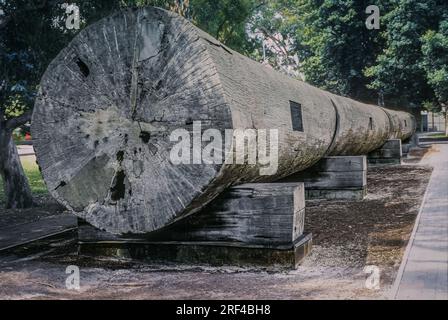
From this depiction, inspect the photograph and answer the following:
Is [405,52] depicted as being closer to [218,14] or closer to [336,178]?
[218,14]

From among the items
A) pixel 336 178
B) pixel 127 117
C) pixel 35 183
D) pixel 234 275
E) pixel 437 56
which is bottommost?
pixel 234 275

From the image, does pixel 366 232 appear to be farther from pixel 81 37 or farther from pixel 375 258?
pixel 81 37

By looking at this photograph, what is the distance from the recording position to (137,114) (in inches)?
153

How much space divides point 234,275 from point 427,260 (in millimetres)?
1544

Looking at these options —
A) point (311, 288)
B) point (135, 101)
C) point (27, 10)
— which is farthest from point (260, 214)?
point (27, 10)

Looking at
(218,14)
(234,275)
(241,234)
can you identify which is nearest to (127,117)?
(241,234)

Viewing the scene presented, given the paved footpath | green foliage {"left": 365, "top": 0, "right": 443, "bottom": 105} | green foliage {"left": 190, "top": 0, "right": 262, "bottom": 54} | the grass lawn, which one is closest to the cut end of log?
the paved footpath

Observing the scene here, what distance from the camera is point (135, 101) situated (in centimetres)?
387

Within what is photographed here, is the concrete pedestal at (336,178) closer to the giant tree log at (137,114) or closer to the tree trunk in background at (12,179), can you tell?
the giant tree log at (137,114)

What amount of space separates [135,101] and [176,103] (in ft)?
1.18

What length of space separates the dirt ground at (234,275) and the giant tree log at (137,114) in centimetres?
44

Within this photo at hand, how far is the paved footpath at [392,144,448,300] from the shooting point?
3068 mm

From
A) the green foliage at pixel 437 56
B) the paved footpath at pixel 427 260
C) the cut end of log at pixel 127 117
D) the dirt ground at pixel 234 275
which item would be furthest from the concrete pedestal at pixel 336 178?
the green foliage at pixel 437 56

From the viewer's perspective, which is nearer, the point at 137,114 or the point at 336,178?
the point at 137,114
